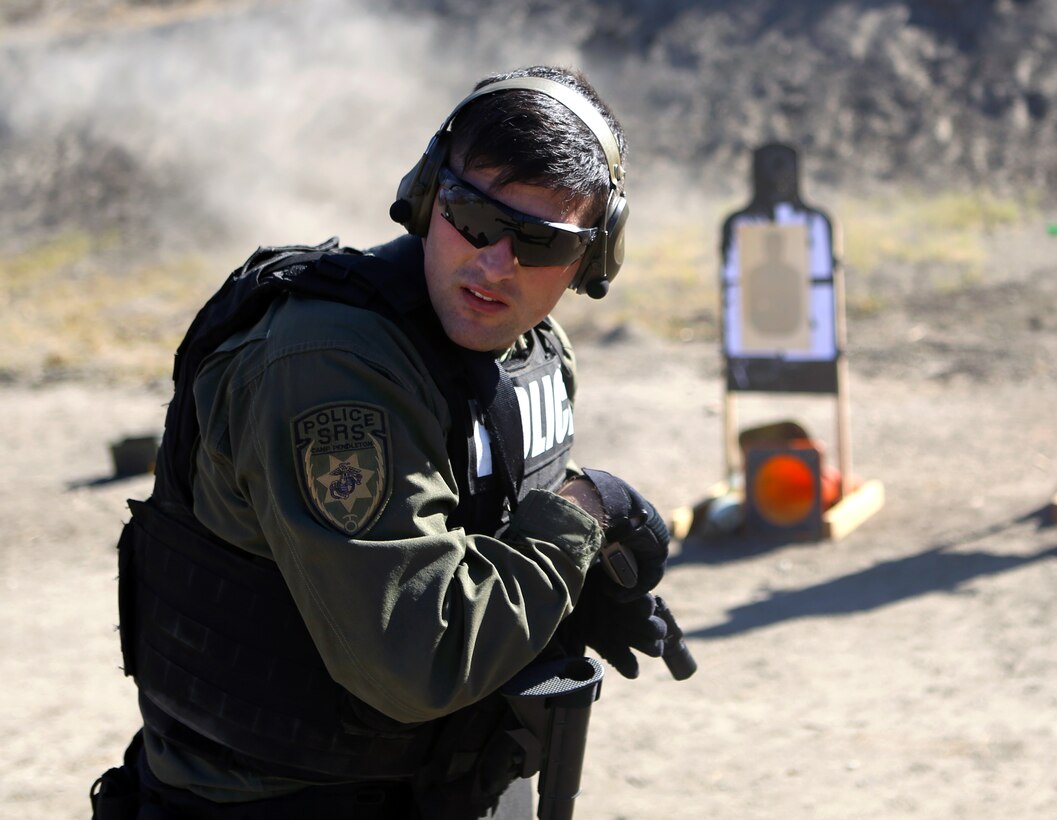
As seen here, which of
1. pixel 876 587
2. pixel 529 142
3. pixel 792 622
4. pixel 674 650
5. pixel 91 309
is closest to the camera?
pixel 529 142

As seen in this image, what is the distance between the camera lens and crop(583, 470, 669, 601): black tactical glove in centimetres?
182

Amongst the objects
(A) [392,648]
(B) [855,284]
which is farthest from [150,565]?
(B) [855,284]

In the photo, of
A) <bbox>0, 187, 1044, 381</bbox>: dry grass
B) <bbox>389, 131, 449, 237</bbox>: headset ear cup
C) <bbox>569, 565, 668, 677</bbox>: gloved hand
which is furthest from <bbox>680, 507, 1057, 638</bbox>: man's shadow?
<bbox>0, 187, 1044, 381</bbox>: dry grass

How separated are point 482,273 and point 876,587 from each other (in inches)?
161

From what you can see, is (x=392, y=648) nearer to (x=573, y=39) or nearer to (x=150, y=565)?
(x=150, y=565)

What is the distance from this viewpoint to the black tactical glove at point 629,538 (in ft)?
5.97

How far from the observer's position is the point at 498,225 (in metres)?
1.64

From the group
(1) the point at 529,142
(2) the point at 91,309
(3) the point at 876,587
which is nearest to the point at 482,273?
(1) the point at 529,142

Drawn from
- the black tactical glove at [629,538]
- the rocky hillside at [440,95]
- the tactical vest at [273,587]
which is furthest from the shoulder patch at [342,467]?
the rocky hillside at [440,95]

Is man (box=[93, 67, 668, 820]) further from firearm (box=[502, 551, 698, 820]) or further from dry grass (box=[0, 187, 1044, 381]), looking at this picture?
dry grass (box=[0, 187, 1044, 381])

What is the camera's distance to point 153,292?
50.0 feet

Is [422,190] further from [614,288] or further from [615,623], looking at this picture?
[614,288]

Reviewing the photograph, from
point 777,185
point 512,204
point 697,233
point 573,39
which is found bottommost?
point 512,204

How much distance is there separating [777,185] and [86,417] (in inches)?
200
